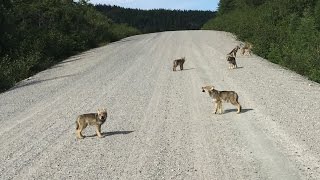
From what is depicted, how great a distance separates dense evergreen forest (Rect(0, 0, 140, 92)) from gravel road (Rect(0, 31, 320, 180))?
4585mm

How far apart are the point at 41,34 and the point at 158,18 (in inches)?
4192

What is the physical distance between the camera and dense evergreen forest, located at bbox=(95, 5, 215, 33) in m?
126

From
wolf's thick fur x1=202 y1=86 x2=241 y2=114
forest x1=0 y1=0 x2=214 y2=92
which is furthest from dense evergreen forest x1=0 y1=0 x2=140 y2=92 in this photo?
wolf's thick fur x1=202 y1=86 x2=241 y2=114

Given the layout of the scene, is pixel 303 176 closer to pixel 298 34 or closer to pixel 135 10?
pixel 298 34

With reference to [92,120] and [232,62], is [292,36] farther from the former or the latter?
[92,120]

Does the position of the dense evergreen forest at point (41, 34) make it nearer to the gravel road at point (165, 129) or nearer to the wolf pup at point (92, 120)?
the gravel road at point (165, 129)

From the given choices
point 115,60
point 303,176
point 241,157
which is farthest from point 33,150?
point 115,60

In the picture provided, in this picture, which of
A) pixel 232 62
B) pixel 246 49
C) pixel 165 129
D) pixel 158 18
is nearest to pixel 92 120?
pixel 165 129

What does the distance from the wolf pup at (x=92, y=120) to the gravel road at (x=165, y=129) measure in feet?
0.65

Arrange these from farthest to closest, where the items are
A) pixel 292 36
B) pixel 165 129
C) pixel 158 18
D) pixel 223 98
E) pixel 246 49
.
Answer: pixel 158 18 → pixel 246 49 → pixel 292 36 → pixel 223 98 → pixel 165 129

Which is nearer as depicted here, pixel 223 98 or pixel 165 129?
pixel 165 129

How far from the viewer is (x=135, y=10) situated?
133 m

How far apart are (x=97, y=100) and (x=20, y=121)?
2800 millimetres

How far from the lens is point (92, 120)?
998cm
